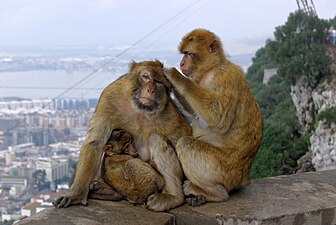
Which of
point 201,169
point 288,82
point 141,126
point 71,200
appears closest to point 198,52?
point 141,126

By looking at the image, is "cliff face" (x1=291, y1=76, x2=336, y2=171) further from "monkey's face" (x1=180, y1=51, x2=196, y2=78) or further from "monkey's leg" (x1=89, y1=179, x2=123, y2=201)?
"monkey's leg" (x1=89, y1=179, x2=123, y2=201)

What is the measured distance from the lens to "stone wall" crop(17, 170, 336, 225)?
309 cm

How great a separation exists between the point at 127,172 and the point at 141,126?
262 mm

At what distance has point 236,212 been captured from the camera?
3.34 metres

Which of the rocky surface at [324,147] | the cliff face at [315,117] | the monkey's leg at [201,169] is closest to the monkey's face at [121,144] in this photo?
the monkey's leg at [201,169]

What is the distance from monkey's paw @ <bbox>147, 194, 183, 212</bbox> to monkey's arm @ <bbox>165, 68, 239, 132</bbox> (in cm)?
46

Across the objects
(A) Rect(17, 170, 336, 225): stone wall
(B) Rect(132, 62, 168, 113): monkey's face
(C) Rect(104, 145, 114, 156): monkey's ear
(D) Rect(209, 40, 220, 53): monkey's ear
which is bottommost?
(A) Rect(17, 170, 336, 225): stone wall

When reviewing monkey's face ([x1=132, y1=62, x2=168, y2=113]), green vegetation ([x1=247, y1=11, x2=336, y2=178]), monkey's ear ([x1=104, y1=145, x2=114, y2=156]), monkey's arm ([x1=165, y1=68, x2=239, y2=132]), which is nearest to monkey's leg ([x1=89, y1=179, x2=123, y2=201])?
monkey's ear ([x1=104, y1=145, x2=114, y2=156])

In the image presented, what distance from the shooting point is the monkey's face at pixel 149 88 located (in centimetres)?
328

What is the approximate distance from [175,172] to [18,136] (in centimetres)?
4242

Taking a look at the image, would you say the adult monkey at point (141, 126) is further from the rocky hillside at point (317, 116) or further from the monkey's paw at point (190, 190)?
the rocky hillside at point (317, 116)

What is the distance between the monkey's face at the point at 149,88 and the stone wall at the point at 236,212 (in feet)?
1.82

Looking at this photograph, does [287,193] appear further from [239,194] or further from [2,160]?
[2,160]

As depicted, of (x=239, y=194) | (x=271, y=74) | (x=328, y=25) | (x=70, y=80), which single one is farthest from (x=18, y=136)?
(x=239, y=194)
